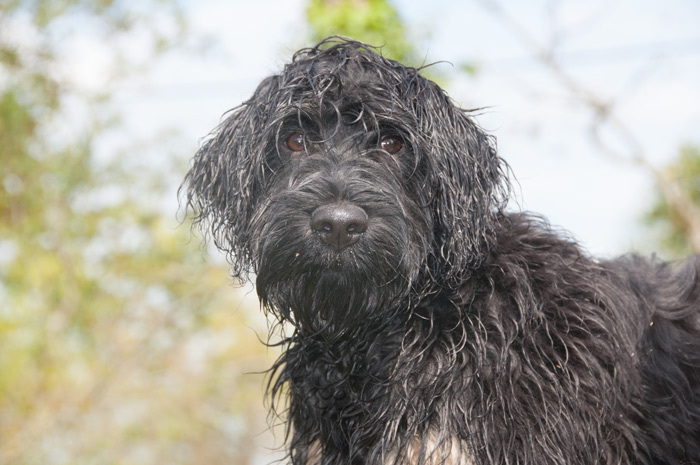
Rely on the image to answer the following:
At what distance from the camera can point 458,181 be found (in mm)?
3115

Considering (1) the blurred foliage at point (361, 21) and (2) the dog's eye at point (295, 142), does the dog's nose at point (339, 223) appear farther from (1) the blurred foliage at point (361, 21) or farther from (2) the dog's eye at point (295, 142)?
(1) the blurred foliage at point (361, 21)

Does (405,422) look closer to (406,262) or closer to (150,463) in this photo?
(406,262)

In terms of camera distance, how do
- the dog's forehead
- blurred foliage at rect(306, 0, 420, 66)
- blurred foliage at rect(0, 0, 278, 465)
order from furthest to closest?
blurred foliage at rect(0, 0, 278, 465) → blurred foliage at rect(306, 0, 420, 66) → the dog's forehead

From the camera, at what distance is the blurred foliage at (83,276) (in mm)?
14297

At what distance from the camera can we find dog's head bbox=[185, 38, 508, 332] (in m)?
2.81

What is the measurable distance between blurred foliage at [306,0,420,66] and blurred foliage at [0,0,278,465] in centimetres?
615

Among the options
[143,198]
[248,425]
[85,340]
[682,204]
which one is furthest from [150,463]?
[682,204]

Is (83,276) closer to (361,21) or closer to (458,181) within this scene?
(361,21)

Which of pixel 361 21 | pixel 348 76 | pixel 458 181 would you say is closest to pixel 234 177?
pixel 348 76

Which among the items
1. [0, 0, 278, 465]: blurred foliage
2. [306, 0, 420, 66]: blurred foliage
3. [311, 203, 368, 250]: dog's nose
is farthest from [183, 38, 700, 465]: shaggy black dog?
[0, 0, 278, 465]: blurred foliage

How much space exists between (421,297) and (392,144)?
746 millimetres

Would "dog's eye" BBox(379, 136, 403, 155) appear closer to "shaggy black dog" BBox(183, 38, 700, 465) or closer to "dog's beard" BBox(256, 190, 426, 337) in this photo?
"shaggy black dog" BBox(183, 38, 700, 465)

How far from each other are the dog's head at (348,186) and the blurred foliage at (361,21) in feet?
19.4

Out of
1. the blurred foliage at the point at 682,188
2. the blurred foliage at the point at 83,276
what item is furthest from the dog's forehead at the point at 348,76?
the blurred foliage at the point at 682,188
